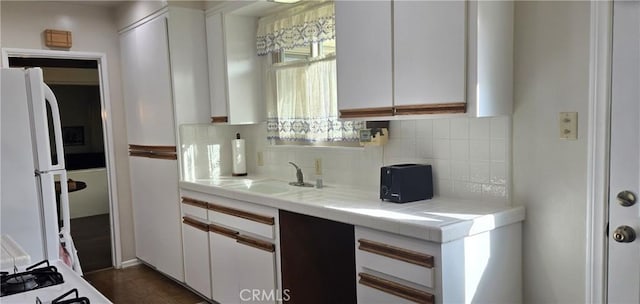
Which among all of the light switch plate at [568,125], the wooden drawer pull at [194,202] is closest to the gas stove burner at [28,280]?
the wooden drawer pull at [194,202]

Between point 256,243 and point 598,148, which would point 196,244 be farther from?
point 598,148

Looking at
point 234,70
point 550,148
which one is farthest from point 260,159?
point 550,148

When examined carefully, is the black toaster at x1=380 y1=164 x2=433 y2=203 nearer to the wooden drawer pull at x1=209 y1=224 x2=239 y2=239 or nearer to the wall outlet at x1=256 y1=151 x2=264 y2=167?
the wooden drawer pull at x1=209 y1=224 x2=239 y2=239

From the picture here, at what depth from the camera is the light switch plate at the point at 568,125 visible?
2014 mm

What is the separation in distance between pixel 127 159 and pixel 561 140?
3.81 metres

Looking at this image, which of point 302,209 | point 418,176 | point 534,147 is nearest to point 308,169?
point 302,209

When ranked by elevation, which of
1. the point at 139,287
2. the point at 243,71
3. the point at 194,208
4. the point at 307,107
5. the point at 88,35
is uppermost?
the point at 88,35

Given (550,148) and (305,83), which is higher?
(305,83)

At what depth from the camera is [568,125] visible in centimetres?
204

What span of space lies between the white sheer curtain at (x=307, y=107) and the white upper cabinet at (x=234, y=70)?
6.6 inches

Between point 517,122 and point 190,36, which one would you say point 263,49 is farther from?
point 517,122

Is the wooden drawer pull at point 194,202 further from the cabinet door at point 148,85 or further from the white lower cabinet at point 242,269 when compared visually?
the cabinet door at point 148,85

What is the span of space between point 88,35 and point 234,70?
1.63m

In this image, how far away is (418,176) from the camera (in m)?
2.48
